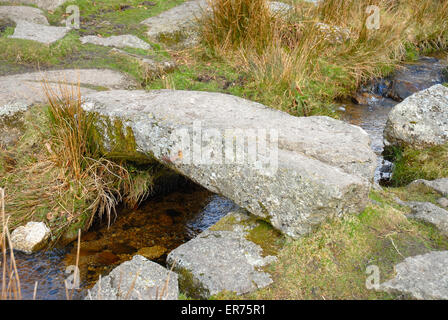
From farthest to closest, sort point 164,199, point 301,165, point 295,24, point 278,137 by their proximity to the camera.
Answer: point 295,24 → point 164,199 → point 278,137 → point 301,165

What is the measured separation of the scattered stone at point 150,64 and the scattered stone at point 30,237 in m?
2.29

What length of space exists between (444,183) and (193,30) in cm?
374

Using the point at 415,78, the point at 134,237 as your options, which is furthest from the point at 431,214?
the point at 415,78

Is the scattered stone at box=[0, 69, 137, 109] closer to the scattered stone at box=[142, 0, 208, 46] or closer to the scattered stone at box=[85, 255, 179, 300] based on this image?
the scattered stone at box=[142, 0, 208, 46]

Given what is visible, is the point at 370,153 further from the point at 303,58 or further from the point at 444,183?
the point at 303,58

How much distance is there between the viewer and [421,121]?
3.96 metres

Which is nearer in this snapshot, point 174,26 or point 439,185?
point 439,185

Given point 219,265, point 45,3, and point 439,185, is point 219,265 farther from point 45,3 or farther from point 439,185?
point 45,3

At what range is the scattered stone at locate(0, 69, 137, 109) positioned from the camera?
374 cm

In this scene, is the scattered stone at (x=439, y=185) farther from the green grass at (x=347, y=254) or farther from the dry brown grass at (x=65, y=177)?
the dry brown grass at (x=65, y=177)

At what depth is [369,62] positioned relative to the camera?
571cm

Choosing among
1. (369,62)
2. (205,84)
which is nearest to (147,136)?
(205,84)

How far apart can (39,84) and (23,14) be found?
96.4 inches

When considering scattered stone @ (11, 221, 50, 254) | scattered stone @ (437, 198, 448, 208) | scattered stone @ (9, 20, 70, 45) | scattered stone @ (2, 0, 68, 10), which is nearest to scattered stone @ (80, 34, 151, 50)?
scattered stone @ (9, 20, 70, 45)
